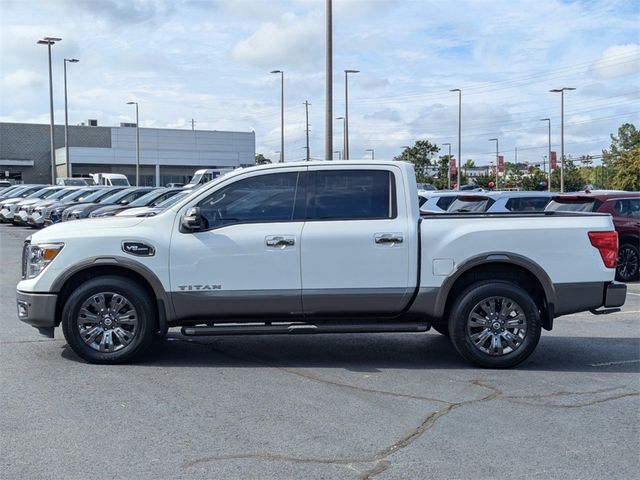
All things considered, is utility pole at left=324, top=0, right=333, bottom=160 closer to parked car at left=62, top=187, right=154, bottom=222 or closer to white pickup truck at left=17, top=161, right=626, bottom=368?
parked car at left=62, top=187, right=154, bottom=222

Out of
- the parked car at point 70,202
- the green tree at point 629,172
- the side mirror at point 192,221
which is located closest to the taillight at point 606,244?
the side mirror at point 192,221

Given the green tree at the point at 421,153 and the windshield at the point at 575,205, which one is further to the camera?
the green tree at the point at 421,153

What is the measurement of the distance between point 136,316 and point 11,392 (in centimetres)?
136

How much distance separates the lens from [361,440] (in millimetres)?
5551

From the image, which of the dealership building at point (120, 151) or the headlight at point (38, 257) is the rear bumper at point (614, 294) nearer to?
the headlight at point (38, 257)

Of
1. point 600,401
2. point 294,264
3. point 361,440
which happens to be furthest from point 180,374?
point 600,401

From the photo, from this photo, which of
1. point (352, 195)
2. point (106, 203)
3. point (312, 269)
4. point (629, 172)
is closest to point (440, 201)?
point (352, 195)

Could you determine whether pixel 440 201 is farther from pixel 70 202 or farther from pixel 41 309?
pixel 70 202

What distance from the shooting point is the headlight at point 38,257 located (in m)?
7.74

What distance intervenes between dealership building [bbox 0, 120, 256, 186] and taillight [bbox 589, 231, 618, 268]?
72908mm

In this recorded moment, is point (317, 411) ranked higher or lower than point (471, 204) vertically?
lower

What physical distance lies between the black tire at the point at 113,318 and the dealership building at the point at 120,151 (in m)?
71.5

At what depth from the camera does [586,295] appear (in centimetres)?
779

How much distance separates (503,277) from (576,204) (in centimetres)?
742
